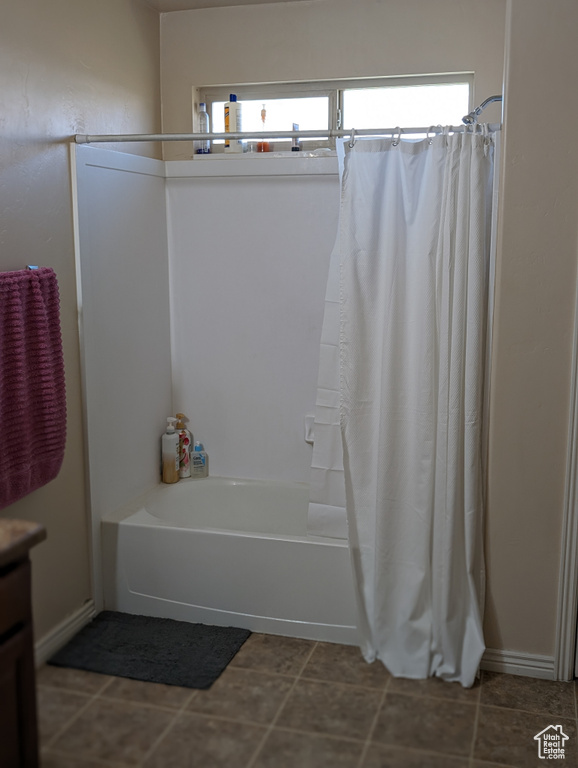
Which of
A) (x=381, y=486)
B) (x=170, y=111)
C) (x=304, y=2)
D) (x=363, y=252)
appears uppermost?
(x=304, y=2)

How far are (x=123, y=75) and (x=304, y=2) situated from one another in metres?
0.70

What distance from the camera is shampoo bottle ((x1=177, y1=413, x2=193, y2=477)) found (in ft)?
9.92

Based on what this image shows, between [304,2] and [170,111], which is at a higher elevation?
[304,2]

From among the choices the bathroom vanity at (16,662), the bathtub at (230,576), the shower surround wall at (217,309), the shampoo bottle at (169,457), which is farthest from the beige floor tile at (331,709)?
the shampoo bottle at (169,457)

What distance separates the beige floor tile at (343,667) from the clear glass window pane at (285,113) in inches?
72.2

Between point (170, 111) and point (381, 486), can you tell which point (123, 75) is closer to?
point (170, 111)

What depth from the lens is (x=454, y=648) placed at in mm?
2234

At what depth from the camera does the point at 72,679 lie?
124 centimetres

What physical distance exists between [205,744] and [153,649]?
480 millimetres

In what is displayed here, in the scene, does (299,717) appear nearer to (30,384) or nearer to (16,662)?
(16,662)

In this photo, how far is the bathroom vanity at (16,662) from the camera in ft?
3.62

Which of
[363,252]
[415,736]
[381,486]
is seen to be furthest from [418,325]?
[415,736]
